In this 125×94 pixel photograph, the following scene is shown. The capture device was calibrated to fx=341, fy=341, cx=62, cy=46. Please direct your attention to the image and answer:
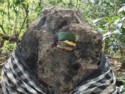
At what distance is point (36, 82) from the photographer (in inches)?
93.5

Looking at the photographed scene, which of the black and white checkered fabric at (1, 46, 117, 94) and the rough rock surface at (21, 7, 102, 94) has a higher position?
the rough rock surface at (21, 7, 102, 94)

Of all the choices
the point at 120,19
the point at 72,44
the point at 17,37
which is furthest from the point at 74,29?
the point at 17,37

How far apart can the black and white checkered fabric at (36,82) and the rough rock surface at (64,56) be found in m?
0.04

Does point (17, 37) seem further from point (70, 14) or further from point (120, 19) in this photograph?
point (120, 19)

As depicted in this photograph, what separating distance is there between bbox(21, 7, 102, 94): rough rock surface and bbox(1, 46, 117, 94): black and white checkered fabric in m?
0.04

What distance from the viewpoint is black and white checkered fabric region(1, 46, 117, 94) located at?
90.4 inches

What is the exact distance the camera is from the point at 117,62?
608 cm

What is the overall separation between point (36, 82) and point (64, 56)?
27 centimetres

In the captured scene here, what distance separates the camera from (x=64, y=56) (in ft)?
7.66

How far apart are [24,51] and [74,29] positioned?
1.37 ft

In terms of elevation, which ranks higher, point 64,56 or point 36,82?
point 64,56

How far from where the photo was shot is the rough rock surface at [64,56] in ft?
7.64

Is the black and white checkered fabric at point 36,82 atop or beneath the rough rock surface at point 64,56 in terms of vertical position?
beneath

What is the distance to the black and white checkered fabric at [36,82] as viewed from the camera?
2297 millimetres
